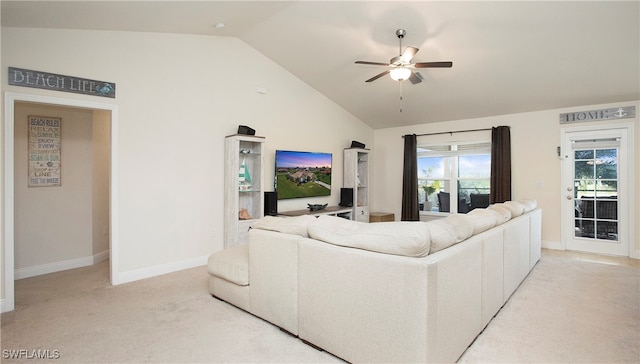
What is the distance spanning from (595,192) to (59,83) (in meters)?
7.16

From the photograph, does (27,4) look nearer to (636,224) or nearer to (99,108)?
(99,108)

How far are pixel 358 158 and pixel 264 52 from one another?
282cm

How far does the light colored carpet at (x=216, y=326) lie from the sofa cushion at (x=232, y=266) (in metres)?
0.28

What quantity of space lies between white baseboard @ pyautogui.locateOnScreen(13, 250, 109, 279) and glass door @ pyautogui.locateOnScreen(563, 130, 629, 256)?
7.06 metres

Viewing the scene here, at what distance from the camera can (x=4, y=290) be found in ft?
9.00

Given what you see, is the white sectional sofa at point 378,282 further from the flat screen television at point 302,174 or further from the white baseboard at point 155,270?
the flat screen television at point 302,174

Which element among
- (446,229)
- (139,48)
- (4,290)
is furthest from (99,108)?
(446,229)

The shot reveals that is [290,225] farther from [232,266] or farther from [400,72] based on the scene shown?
[400,72]

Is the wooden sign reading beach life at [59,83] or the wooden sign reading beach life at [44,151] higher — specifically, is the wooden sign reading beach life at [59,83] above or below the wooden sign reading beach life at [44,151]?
above

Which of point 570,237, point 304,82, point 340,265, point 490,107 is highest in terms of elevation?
point 304,82

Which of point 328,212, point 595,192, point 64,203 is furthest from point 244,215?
point 595,192

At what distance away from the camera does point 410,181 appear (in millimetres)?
6766

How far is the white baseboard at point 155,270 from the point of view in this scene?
3.57m

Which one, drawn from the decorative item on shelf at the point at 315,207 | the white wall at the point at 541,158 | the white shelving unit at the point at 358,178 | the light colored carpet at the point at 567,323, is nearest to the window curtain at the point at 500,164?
the white wall at the point at 541,158
